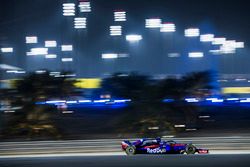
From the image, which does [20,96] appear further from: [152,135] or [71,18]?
[71,18]

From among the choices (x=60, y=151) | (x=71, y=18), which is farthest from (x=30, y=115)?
(x=71, y=18)

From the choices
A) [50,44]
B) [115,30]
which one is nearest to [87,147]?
[115,30]

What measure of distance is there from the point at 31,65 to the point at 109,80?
133 ft

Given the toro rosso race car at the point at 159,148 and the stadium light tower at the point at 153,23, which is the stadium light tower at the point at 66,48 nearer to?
the stadium light tower at the point at 153,23

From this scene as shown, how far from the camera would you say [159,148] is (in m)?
19.8

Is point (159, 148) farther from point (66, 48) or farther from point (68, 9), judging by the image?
point (66, 48)

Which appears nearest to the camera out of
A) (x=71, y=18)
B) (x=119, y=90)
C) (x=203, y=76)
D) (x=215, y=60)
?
(x=203, y=76)

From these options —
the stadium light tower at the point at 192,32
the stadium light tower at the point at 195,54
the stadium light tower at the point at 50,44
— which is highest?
the stadium light tower at the point at 192,32

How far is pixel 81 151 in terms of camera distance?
74.6 ft

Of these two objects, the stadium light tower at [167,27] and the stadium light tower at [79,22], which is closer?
the stadium light tower at [79,22]

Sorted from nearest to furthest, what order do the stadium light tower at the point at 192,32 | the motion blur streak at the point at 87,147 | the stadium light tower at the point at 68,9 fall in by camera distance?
the motion blur streak at the point at 87,147, the stadium light tower at the point at 68,9, the stadium light tower at the point at 192,32

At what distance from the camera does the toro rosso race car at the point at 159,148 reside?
19.5 m

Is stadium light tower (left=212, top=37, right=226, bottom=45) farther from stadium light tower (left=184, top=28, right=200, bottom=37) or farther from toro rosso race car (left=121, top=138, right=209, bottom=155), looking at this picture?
toro rosso race car (left=121, top=138, right=209, bottom=155)

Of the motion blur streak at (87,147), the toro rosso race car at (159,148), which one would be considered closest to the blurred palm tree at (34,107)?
the motion blur streak at (87,147)
